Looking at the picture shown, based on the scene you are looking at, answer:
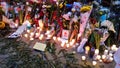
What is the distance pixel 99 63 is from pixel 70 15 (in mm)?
864

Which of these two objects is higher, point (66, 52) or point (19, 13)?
point (19, 13)

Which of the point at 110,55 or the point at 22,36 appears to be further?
the point at 22,36

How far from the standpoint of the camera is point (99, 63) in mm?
3246

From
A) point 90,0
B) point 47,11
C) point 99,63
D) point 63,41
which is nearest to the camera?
point 99,63

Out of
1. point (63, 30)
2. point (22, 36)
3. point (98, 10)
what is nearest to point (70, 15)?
point (63, 30)

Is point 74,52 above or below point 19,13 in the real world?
below

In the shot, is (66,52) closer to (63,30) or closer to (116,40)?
(63,30)

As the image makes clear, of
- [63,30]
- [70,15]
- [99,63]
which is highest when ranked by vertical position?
[70,15]

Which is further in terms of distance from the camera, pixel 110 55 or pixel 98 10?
pixel 98 10

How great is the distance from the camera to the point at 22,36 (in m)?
3.83

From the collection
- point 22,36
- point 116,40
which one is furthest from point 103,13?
point 22,36

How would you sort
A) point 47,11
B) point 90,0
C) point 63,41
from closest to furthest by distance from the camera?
1. point 63,41
2. point 47,11
3. point 90,0

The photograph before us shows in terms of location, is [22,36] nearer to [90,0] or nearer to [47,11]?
[47,11]

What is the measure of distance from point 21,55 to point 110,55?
1181 millimetres
